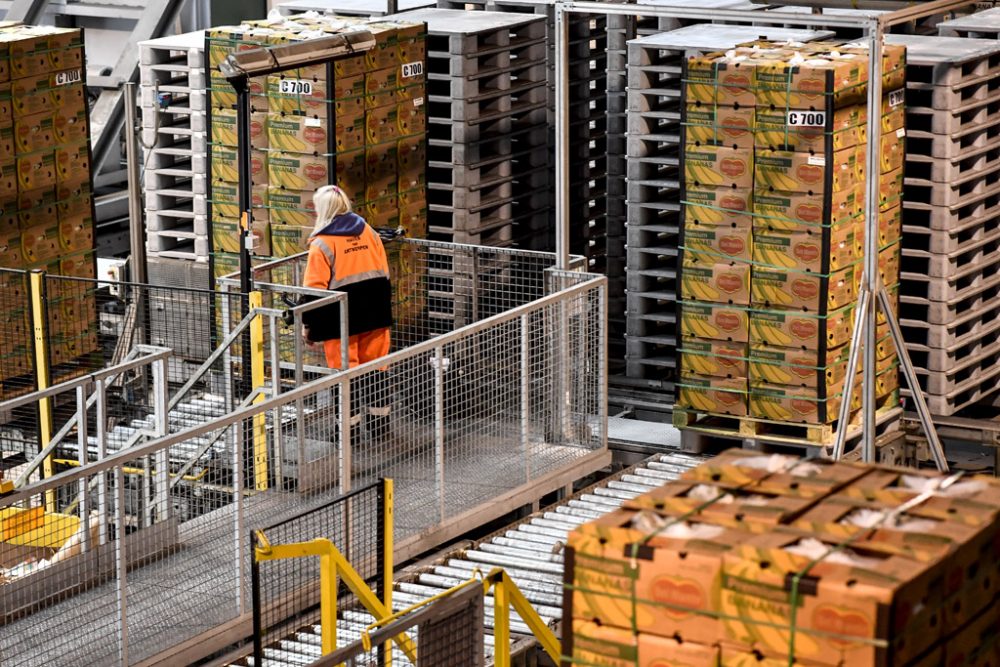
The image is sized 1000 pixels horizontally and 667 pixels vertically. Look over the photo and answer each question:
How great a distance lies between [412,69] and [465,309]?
172 cm

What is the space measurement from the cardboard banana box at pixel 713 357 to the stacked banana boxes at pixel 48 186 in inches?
172

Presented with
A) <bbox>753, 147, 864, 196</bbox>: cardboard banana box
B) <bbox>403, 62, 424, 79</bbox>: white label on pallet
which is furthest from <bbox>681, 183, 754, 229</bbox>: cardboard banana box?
<bbox>403, 62, 424, 79</bbox>: white label on pallet

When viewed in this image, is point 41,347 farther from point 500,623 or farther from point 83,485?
point 500,623

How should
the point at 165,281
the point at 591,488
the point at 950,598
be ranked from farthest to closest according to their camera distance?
the point at 165,281 → the point at 591,488 → the point at 950,598

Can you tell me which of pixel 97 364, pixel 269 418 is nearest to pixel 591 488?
pixel 269 418

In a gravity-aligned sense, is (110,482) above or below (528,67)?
below

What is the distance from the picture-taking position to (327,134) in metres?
12.5

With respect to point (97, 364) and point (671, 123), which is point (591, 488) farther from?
point (97, 364)

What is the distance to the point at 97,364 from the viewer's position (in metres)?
13.6

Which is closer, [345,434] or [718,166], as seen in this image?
[345,434]

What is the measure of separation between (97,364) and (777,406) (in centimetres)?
502

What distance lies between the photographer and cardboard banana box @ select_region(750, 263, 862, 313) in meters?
11.3

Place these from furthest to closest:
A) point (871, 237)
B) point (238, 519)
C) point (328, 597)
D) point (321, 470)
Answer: point (321, 470), point (871, 237), point (238, 519), point (328, 597)

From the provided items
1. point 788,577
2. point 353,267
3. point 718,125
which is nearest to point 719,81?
point 718,125
